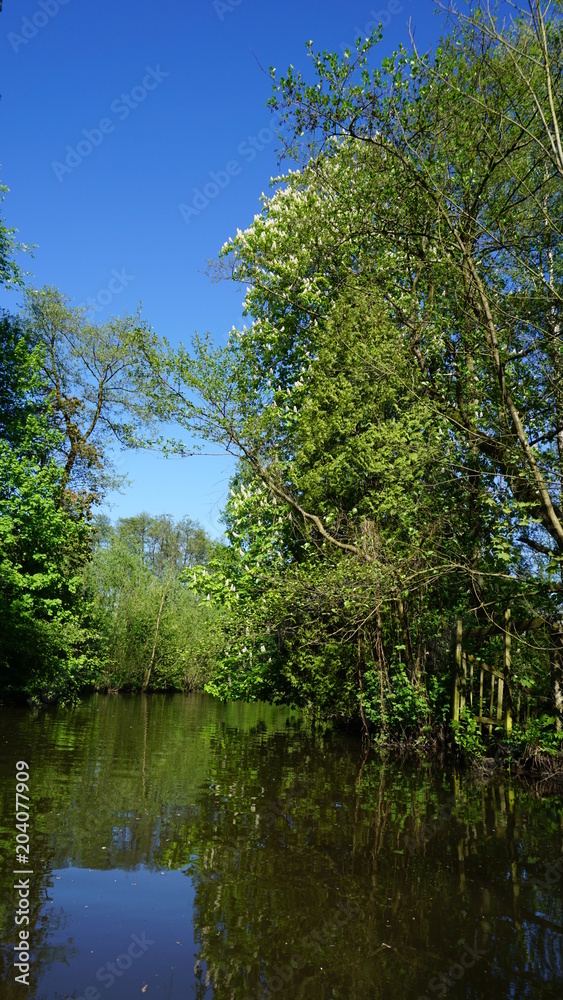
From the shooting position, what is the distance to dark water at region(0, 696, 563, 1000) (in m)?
3.79

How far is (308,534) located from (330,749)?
506cm

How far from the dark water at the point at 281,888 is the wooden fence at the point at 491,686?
111 centimetres

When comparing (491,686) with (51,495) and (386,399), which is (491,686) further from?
(51,495)

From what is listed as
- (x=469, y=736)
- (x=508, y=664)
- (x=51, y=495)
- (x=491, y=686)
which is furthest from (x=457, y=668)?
(x=51, y=495)

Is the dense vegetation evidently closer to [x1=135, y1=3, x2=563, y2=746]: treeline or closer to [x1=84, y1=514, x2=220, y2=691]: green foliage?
[x1=135, y1=3, x2=563, y2=746]: treeline

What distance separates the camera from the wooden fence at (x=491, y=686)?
10344mm

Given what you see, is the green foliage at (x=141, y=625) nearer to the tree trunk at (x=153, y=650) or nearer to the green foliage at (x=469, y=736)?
the tree trunk at (x=153, y=650)

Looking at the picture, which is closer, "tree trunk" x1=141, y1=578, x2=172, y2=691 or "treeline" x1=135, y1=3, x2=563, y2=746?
"treeline" x1=135, y1=3, x2=563, y2=746

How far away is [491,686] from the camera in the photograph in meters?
10.9

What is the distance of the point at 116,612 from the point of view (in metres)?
40.8

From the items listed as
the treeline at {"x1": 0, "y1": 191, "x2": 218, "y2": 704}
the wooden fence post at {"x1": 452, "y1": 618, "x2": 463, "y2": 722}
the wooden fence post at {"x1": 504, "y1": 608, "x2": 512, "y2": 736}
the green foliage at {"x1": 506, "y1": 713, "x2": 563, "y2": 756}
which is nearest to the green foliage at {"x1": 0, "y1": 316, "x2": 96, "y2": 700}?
the treeline at {"x1": 0, "y1": 191, "x2": 218, "y2": 704}

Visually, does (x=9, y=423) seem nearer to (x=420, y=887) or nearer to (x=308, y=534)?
(x=308, y=534)

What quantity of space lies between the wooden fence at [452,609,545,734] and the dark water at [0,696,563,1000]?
1.11 meters

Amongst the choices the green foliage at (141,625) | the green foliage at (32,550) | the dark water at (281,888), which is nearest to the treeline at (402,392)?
the dark water at (281,888)
